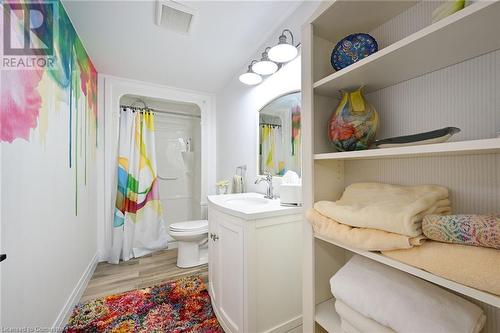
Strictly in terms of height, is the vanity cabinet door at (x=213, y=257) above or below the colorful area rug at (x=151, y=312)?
above

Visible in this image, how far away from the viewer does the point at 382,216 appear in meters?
0.60

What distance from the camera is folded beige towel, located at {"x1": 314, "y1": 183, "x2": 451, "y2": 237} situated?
567mm

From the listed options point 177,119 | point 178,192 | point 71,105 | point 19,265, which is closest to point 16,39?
point 71,105

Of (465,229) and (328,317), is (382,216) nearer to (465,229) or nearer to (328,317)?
(465,229)

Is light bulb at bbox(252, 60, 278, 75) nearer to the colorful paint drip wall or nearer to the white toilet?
the colorful paint drip wall

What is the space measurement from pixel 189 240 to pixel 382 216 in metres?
2.15

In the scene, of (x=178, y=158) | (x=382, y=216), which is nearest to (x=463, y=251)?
(x=382, y=216)

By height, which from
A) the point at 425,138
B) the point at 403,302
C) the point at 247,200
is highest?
the point at 425,138

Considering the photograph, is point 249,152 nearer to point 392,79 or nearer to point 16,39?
point 392,79

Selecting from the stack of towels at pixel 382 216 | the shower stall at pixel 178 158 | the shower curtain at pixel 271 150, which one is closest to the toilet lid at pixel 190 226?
the shower stall at pixel 178 158

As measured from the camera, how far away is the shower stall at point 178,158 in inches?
133

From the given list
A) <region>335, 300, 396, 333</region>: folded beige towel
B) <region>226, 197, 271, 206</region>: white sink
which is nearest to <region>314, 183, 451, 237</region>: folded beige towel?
<region>335, 300, 396, 333</region>: folded beige towel

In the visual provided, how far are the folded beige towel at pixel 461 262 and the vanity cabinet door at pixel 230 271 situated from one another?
81cm

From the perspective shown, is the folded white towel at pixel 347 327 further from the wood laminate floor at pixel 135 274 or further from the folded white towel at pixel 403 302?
the wood laminate floor at pixel 135 274
